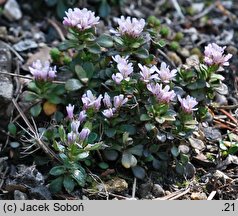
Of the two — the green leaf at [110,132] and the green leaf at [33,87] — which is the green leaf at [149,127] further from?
the green leaf at [33,87]

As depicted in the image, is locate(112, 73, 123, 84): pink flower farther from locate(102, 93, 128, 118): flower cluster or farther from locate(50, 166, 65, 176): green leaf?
locate(50, 166, 65, 176): green leaf

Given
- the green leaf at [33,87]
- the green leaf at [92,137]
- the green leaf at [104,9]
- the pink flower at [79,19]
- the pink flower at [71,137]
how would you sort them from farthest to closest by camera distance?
the green leaf at [104,9] → the green leaf at [33,87] → the pink flower at [79,19] → the green leaf at [92,137] → the pink flower at [71,137]

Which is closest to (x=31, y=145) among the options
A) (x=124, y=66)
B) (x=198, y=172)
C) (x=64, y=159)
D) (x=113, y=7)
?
(x=64, y=159)

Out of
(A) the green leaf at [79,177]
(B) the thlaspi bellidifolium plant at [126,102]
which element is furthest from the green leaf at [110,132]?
(A) the green leaf at [79,177]

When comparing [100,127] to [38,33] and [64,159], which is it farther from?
[38,33]
